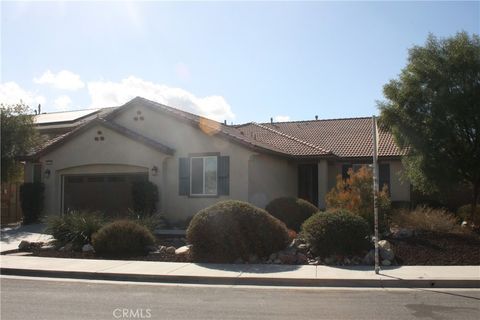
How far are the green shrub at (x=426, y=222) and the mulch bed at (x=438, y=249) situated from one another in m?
0.81

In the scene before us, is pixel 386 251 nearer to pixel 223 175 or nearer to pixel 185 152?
pixel 223 175

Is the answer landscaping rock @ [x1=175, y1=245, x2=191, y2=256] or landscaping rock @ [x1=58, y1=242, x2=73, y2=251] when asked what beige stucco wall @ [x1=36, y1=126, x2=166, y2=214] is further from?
landscaping rock @ [x1=175, y1=245, x2=191, y2=256]

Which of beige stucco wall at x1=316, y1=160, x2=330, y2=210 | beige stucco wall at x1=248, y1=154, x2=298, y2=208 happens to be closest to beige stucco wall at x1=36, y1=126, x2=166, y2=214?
beige stucco wall at x1=248, y1=154, x2=298, y2=208

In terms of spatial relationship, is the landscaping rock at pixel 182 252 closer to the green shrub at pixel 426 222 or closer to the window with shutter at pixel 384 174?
the green shrub at pixel 426 222

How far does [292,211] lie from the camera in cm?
1769

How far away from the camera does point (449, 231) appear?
15.5m

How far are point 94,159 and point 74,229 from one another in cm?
733

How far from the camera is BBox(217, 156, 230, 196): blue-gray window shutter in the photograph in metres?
20.9

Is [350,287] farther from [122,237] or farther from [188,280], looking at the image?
[122,237]

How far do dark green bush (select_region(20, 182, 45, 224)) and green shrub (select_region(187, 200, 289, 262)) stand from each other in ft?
39.3

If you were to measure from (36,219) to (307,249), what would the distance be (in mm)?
14173

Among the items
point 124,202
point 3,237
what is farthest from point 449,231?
point 3,237

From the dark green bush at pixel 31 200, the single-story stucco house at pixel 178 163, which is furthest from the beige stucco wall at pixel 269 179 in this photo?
the dark green bush at pixel 31 200

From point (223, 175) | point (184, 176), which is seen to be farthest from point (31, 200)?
point (223, 175)
